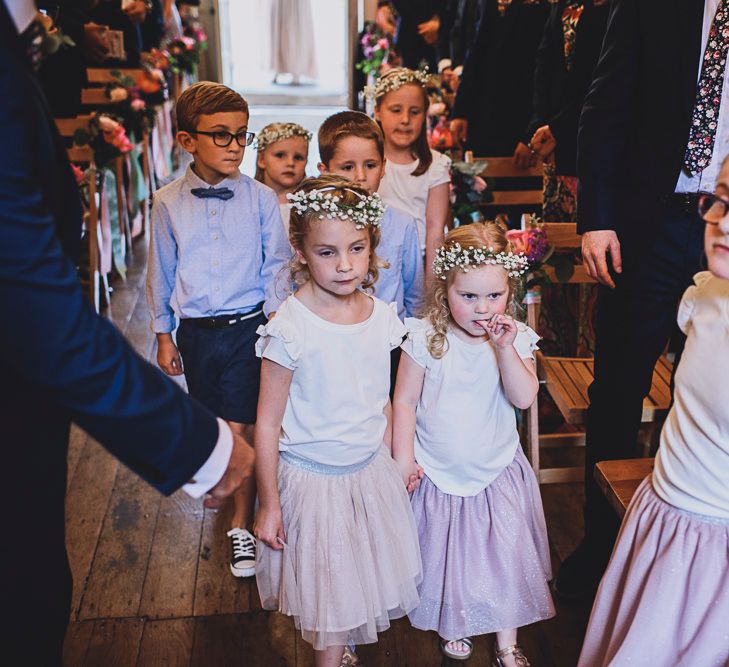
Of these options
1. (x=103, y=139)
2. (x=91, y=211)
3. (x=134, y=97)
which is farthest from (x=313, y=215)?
(x=134, y=97)

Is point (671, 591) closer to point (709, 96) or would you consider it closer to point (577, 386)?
point (709, 96)

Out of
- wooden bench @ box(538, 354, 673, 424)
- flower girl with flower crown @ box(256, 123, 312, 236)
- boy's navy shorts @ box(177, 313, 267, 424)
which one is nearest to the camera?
boy's navy shorts @ box(177, 313, 267, 424)

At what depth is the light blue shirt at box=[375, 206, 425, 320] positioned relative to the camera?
8.18ft

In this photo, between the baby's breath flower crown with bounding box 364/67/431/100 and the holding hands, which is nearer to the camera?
the holding hands

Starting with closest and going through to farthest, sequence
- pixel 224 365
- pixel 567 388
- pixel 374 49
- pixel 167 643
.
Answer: pixel 167 643
pixel 224 365
pixel 567 388
pixel 374 49

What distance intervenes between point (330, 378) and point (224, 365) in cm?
68

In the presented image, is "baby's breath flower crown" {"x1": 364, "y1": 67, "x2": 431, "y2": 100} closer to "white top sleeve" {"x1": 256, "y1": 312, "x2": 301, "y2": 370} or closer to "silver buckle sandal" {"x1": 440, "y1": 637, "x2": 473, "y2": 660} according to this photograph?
"white top sleeve" {"x1": 256, "y1": 312, "x2": 301, "y2": 370}

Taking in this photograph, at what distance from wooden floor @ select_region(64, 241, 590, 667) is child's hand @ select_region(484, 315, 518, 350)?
892mm

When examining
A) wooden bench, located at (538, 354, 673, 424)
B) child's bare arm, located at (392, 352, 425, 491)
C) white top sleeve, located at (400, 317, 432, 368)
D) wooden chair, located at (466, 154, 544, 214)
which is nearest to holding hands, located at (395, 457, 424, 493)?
child's bare arm, located at (392, 352, 425, 491)

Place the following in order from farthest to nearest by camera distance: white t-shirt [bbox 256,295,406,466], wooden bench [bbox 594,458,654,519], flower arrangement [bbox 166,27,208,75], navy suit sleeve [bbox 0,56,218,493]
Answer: flower arrangement [bbox 166,27,208,75] < white t-shirt [bbox 256,295,406,466] < wooden bench [bbox 594,458,654,519] < navy suit sleeve [bbox 0,56,218,493]

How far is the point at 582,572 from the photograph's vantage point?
7.59ft

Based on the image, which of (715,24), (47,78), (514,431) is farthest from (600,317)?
(47,78)

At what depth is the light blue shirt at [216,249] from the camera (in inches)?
92.8

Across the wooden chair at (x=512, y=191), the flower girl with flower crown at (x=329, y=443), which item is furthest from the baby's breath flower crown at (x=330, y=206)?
the wooden chair at (x=512, y=191)
